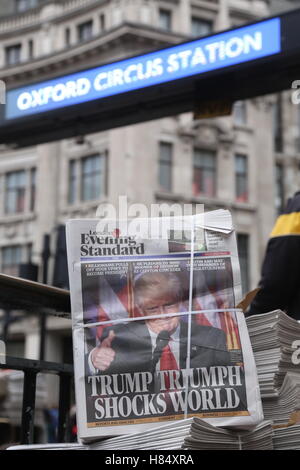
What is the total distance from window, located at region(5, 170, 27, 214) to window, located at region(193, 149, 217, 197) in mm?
8022

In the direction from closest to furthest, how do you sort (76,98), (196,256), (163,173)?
1. (196,256)
2. (76,98)
3. (163,173)

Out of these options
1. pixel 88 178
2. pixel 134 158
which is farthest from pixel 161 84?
pixel 88 178

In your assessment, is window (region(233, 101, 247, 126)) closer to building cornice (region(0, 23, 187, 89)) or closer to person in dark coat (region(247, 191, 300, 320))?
building cornice (region(0, 23, 187, 89))

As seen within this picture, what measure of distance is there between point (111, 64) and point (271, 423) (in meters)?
3.77

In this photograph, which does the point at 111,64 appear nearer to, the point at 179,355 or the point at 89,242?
the point at 89,242

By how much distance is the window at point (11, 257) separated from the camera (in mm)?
29109

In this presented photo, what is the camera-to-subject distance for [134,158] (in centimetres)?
2731

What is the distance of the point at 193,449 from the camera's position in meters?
2.07

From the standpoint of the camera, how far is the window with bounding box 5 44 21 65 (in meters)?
32.4

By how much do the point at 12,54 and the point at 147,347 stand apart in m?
32.5

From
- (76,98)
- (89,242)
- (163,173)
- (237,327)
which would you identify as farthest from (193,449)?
(163,173)

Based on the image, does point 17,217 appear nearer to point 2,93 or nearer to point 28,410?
point 2,93
